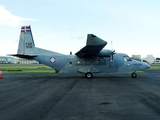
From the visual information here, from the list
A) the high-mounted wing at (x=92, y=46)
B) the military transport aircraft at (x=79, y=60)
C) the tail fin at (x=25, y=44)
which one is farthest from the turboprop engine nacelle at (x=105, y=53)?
the tail fin at (x=25, y=44)

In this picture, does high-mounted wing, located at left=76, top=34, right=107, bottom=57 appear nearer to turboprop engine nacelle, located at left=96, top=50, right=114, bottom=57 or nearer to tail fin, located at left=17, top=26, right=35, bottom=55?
turboprop engine nacelle, located at left=96, top=50, right=114, bottom=57

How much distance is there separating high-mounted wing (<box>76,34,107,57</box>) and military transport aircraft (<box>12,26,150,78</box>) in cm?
33

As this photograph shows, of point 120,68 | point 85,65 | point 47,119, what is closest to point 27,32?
point 85,65

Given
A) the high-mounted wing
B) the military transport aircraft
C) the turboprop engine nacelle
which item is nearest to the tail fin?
the military transport aircraft

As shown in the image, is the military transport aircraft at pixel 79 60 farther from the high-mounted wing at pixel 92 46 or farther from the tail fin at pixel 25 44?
the high-mounted wing at pixel 92 46

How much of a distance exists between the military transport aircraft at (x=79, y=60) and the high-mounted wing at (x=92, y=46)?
33 centimetres

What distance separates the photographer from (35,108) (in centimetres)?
820

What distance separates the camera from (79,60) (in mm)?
24688

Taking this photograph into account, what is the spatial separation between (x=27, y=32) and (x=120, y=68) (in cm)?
1417

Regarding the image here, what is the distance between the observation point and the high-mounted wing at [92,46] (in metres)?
18.8

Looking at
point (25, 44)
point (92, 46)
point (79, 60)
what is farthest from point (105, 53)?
point (25, 44)

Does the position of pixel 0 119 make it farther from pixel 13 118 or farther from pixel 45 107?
pixel 45 107

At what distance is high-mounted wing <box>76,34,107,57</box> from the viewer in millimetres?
18828

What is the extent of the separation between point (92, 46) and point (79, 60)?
4937 millimetres
